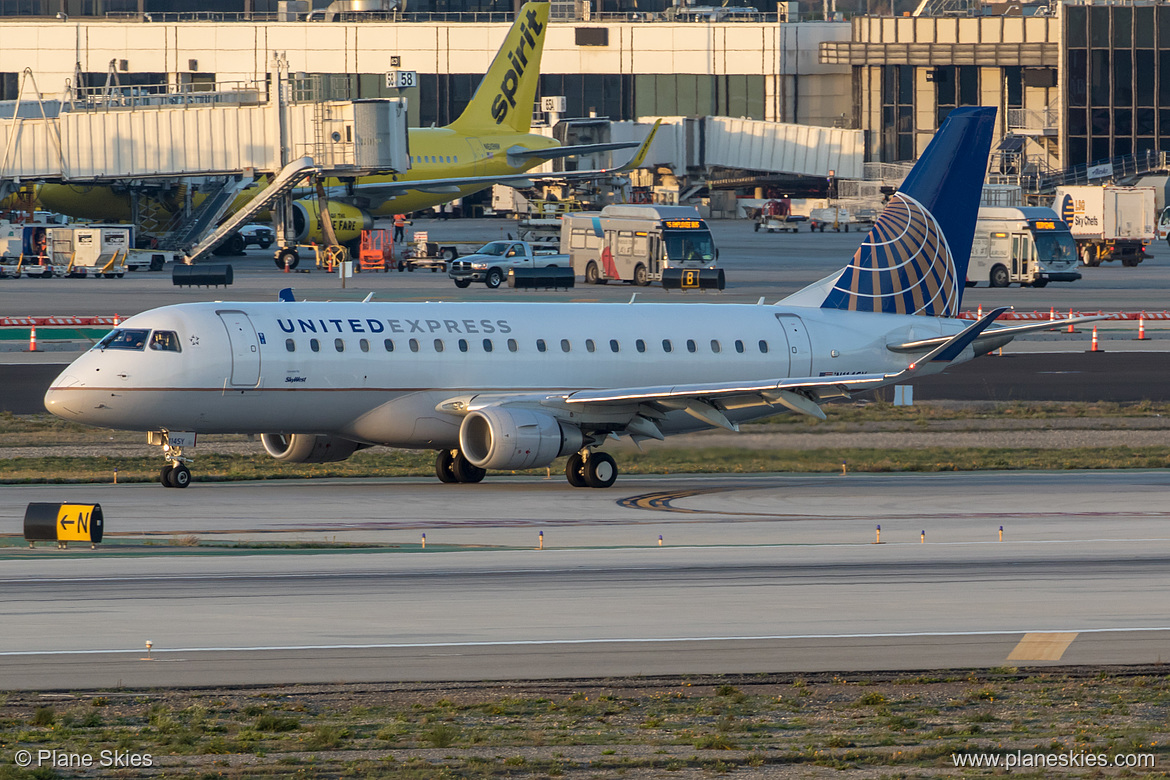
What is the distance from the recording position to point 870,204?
14725 cm

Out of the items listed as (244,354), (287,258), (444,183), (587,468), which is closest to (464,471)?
(587,468)

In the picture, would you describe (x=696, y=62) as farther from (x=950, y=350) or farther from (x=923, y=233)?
(x=950, y=350)

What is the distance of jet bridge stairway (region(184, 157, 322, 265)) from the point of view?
333 ft

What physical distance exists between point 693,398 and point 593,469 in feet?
9.33

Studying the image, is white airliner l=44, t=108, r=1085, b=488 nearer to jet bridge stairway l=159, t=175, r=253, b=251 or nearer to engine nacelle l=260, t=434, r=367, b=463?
engine nacelle l=260, t=434, r=367, b=463

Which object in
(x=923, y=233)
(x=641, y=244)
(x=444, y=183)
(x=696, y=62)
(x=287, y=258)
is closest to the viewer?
(x=923, y=233)

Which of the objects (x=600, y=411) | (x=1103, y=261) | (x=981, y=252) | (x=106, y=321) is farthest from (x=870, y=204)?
(x=600, y=411)

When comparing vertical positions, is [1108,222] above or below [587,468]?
above

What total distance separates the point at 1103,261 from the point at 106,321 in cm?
7462

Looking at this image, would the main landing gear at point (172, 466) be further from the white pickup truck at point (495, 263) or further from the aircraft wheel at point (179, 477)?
the white pickup truck at point (495, 263)

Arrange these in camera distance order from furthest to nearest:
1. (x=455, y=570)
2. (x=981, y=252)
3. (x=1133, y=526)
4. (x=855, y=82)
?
(x=855, y=82) < (x=981, y=252) < (x=1133, y=526) < (x=455, y=570)

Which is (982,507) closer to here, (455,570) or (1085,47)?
(455,570)

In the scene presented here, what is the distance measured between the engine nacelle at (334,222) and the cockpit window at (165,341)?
71.2 m

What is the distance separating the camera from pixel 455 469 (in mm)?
38688
